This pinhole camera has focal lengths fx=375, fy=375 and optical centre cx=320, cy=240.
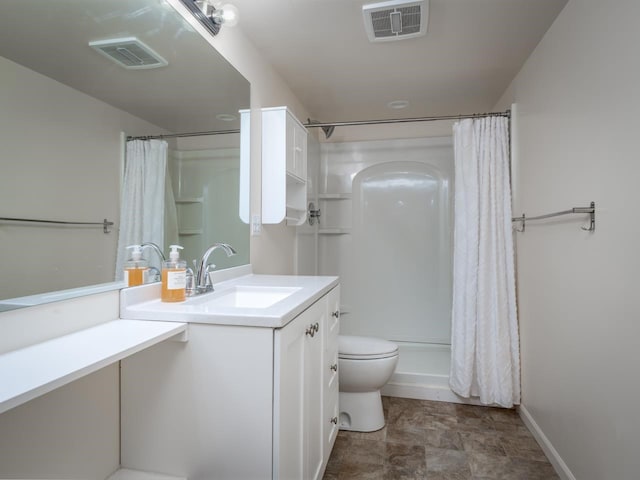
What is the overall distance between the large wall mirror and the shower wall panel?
211 centimetres

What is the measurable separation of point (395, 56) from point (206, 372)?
203cm

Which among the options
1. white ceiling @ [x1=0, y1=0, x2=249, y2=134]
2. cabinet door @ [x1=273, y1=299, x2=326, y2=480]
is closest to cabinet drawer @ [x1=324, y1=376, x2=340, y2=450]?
cabinet door @ [x1=273, y1=299, x2=326, y2=480]

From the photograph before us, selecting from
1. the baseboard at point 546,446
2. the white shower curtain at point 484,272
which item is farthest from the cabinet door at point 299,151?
the baseboard at point 546,446

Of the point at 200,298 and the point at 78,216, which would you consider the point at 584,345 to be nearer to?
the point at 200,298

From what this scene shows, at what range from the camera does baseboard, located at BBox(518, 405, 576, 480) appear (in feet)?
5.56

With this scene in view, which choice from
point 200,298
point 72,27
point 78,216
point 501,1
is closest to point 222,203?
point 200,298

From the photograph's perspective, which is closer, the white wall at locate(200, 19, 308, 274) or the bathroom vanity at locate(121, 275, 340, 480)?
the bathroom vanity at locate(121, 275, 340, 480)

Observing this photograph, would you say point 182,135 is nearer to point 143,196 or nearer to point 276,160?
point 143,196

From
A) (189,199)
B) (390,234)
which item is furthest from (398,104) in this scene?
(189,199)

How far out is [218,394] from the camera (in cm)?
111

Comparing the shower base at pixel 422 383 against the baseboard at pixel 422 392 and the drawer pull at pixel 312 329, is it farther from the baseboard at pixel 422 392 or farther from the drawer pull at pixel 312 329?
the drawer pull at pixel 312 329

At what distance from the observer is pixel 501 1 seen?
5.64 ft

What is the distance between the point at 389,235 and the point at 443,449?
78.2 inches

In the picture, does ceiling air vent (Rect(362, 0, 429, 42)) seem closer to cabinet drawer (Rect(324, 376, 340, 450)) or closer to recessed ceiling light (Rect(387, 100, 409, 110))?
recessed ceiling light (Rect(387, 100, 409, 110))
